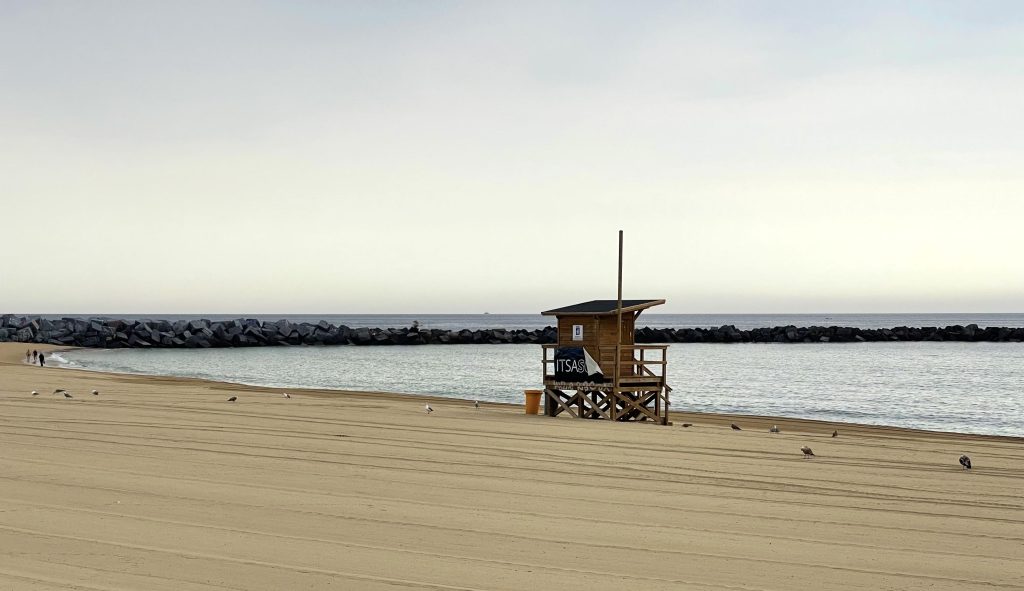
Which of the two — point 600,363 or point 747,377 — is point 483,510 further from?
point 747,377

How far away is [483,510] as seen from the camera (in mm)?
7746

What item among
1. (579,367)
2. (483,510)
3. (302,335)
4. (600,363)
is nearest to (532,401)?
(579,367)

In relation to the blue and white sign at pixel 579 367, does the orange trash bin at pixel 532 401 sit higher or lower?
lower

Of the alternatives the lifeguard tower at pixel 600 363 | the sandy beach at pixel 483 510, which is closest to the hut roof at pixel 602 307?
the lifeguard tower at pixel 600 363

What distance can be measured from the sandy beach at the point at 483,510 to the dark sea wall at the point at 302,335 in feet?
178

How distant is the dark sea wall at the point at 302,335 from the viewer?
2519 inches

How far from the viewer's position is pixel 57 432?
39.9ft

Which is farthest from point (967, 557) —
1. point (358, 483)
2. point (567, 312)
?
point (567, 312)

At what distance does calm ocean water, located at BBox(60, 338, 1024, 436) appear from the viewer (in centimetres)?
2570

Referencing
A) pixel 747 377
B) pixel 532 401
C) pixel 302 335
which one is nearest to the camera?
pixel 532 401

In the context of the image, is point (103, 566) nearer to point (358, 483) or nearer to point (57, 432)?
point (358, 483)

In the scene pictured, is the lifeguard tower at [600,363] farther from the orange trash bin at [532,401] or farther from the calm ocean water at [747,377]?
the calm ocean water at [747,377]

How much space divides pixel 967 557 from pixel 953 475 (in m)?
4.47

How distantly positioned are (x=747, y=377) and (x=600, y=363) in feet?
72.2
